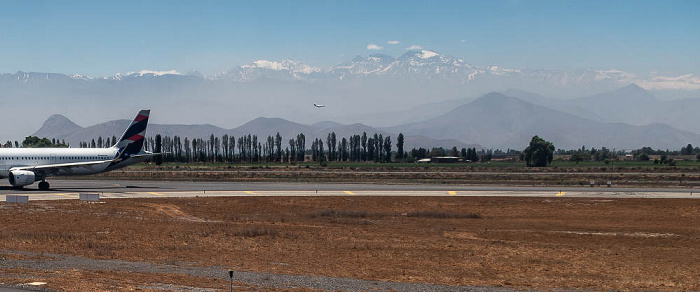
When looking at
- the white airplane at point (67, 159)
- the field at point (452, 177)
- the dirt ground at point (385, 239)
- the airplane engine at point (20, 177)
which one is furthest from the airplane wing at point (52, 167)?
the field at point (452, 177)

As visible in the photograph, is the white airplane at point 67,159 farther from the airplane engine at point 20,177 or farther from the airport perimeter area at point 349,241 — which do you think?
the airport perimeter area at point 349,241

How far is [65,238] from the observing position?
1478 inches

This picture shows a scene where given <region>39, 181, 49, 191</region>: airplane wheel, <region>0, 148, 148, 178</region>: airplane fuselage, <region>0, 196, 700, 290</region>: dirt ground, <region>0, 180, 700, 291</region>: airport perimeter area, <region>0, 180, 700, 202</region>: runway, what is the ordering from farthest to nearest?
<region>39, 181, 49, 191</region>: airplane wheel
<region>0, 148, 148, 178</region>: airplane fuselage
<region>0, 180, 700, 202</region>: runway
<region>0, 196, 700, 290</region>: dirt ground
<region>0, 180, 700, 291</region>: airport perimeter area

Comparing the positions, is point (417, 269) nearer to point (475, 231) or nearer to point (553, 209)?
point (475, 231)

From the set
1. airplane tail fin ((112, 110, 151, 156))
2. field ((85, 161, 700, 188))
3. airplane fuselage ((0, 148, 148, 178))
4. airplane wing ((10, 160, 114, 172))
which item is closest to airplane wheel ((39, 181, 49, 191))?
airplane fuselage ((0, 148, 148, 178))

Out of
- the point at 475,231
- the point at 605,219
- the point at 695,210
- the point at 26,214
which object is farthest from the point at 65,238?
the point at 695,210

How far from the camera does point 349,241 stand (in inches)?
1555

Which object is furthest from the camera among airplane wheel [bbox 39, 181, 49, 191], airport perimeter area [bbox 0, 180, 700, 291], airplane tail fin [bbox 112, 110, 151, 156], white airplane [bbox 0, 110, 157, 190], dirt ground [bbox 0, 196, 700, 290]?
airplane tail fin [bbox 112, 110, 151, 156]

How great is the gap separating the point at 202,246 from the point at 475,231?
60.1 feet

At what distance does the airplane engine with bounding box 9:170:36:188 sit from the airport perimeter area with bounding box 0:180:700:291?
1.54m

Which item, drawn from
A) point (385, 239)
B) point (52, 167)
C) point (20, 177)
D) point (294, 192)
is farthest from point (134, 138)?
point (385, 239)

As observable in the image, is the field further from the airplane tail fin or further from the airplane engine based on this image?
the airplane engine

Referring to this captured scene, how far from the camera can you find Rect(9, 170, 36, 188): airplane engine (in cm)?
6825

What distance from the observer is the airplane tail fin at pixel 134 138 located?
75.5 m
